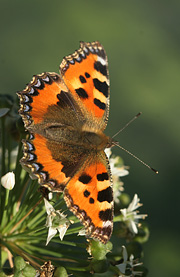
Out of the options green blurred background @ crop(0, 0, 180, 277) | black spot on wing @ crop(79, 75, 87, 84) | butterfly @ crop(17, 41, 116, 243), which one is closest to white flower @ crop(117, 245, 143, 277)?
butterfly @ crop(17, 41, 116, 243)

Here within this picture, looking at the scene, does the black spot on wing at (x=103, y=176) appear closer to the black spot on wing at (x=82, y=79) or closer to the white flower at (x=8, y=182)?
the white flower at (x=8, y=182)

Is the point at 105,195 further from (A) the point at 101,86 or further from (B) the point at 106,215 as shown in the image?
(A) the point at 101,86

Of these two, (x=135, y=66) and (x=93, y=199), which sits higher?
(x=135, y=66)

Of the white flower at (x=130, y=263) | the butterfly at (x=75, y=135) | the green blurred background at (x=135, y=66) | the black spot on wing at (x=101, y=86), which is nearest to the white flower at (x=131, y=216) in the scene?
the white flower at (x=130, y=263)

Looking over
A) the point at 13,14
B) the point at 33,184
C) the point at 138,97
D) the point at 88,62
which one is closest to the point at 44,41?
the point at 13,14

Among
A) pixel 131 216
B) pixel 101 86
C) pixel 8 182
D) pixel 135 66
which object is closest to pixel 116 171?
pixel 131 216

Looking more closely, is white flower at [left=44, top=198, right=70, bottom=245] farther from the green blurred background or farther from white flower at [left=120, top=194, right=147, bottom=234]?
the green blurred background
